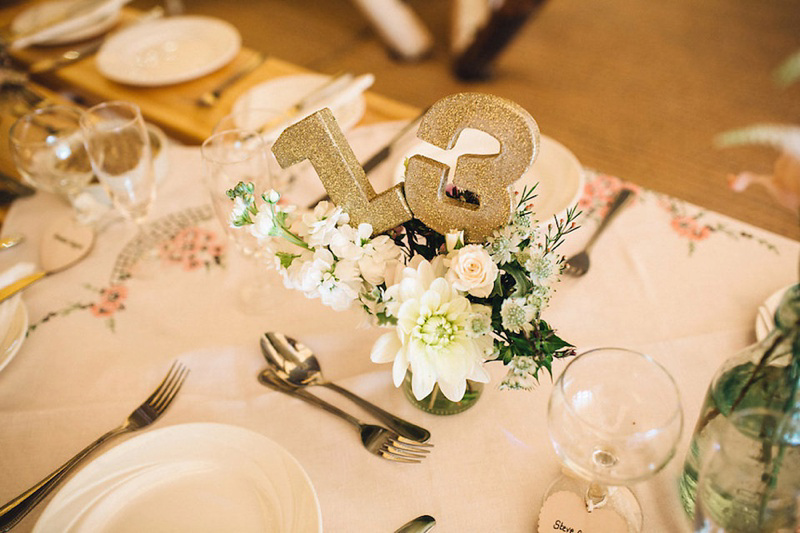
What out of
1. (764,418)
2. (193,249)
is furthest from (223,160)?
(764,418)

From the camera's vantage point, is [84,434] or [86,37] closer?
[84,434]

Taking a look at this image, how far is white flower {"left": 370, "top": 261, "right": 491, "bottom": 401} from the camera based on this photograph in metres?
0.57

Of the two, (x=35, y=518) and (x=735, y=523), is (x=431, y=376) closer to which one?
(x=735, y=523)

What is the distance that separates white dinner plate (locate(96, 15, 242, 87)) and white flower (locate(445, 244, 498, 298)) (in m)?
1.18

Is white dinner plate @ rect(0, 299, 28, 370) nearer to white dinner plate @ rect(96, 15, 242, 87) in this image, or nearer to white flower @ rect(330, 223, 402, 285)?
white flower @ rect(330, 223, 402, 285)

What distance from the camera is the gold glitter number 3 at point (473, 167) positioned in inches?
21.8

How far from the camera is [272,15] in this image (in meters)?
3.45

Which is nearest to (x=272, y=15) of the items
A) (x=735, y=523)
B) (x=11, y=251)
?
(x=11, y=251)

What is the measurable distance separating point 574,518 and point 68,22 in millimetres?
1790

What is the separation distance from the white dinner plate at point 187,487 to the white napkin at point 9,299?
1.15ft

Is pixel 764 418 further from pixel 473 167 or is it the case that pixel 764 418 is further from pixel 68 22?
pixel 68 22

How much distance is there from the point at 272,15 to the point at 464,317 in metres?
3.36

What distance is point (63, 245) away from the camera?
1030mm

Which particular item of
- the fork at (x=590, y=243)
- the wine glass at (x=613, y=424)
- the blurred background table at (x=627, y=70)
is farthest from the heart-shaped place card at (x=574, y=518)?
the blurred background table at (x=627, y=70)
